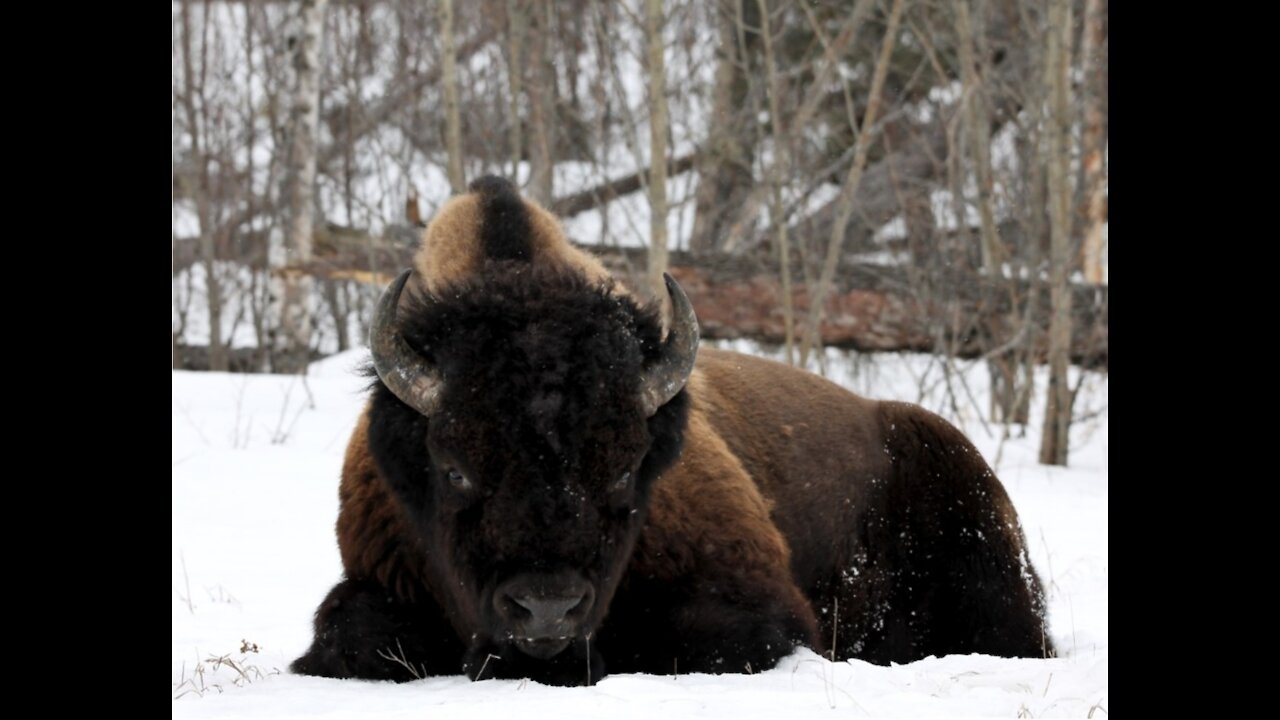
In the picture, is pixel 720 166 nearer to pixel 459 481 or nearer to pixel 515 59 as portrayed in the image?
pixel 515 59

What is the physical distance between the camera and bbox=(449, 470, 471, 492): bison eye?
15.7 ft

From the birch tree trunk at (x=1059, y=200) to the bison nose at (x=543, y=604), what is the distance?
8.09 metres

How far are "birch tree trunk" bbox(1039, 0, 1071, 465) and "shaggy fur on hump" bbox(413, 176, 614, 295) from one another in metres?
6.28

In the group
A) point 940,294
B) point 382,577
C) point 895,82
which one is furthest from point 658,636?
point 895,82

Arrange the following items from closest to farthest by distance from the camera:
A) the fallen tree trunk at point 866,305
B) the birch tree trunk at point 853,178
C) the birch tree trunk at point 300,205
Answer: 1. the birch tree trunk at point 853,178
2. the fallen tree trunk at point 866,305
3. the birch tree trunk at point 300,205

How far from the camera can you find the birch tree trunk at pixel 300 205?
48.0 ft

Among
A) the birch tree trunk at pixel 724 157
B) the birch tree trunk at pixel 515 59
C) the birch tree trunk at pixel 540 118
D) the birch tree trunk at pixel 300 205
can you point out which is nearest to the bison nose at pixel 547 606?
the birch tree trunk at pixel 540 118

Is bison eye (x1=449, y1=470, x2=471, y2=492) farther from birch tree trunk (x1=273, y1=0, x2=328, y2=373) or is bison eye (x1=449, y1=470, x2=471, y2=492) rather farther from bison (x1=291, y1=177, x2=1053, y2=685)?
birch tree trunk (x1=273, y1=0, x2=328, y2=373)

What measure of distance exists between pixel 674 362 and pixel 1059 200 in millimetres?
7480

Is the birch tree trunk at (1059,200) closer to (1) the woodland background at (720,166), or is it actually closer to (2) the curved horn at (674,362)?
(1) the woodland background at (720,166)

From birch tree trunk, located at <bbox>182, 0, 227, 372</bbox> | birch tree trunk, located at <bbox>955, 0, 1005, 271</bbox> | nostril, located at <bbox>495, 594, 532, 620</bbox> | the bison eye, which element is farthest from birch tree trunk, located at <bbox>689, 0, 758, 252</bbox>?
nostril, located at <bbox>495, 594, 532, 620</bbox>

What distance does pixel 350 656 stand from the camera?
5242mm
